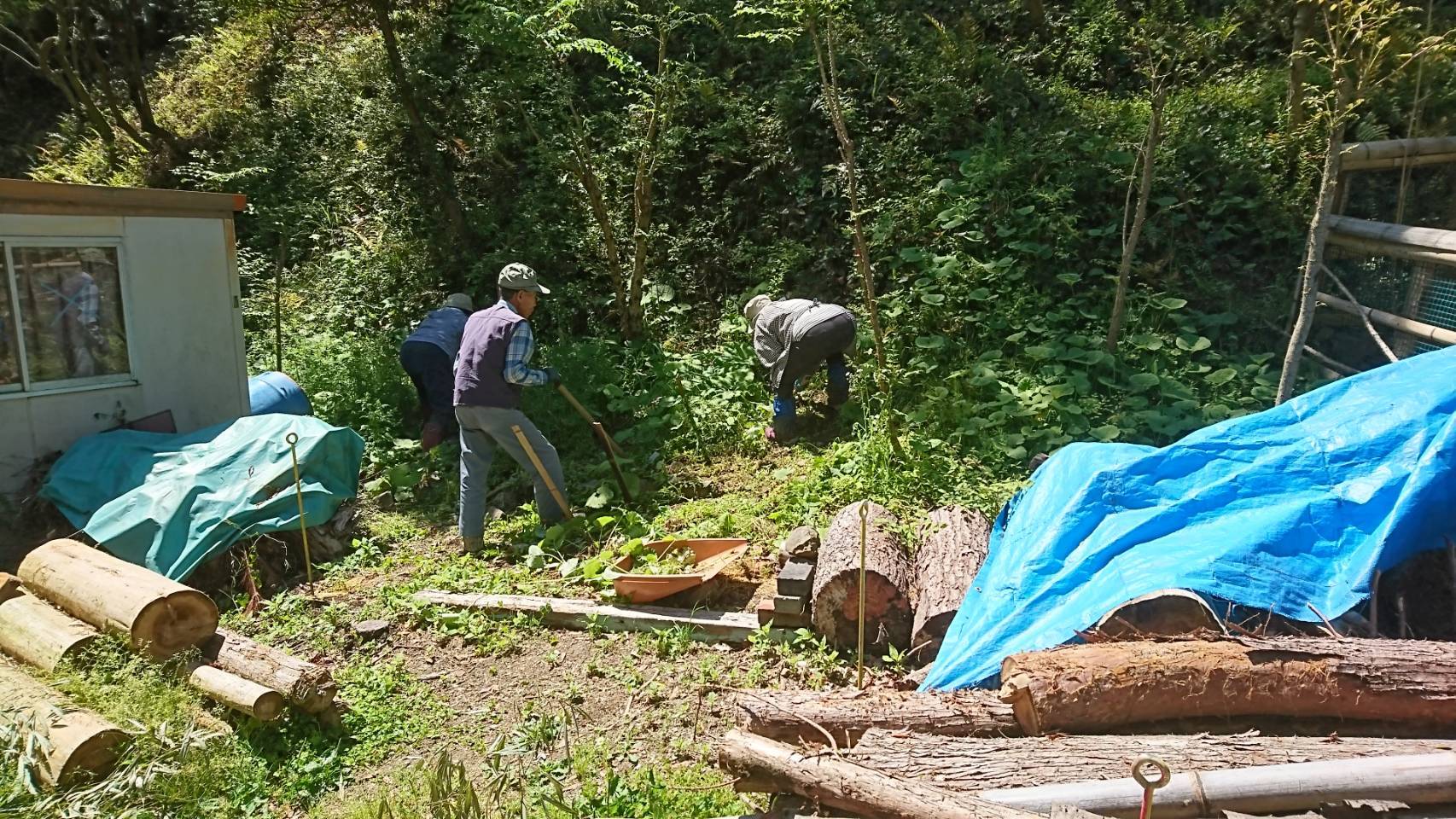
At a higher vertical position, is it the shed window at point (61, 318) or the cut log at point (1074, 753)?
the shed window at point (61, 318)

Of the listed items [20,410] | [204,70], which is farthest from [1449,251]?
[204,70]

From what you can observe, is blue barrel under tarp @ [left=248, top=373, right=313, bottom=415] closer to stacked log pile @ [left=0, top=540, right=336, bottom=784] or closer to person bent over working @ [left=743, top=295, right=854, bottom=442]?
stacked log pile @ [left=0, top=540, right=336, bottom=784]

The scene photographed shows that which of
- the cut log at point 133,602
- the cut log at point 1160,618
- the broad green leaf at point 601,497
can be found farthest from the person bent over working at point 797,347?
the cut log at point 133,602

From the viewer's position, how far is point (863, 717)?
339 centimetres

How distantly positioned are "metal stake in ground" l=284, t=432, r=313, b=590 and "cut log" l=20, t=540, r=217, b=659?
3.25ft

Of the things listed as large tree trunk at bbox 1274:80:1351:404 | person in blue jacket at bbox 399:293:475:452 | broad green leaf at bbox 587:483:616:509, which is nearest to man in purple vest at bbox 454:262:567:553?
broad green leaf at bbox 587:483:616:509

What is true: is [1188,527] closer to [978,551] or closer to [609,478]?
[978,551]

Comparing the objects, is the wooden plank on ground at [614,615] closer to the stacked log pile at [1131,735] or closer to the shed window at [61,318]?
the stacked log pile at [1131,735]

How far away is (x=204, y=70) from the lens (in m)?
14.9

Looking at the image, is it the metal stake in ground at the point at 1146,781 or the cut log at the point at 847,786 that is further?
the cut log at the point at 847,786

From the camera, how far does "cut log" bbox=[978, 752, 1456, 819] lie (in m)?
2.82

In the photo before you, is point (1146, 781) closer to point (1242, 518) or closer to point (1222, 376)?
point (1242, 518)

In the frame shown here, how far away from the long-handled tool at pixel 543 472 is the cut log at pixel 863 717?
332 centimetres

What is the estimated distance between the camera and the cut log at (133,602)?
15.1 ft
